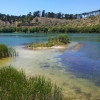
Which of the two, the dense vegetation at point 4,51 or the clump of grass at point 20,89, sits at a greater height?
the clump of grass at point 20,89

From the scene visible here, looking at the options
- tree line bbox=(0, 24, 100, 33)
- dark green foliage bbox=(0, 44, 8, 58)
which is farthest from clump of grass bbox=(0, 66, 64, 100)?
tree line bbox=(0, 24, 100, 33)

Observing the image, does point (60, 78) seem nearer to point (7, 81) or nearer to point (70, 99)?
point (70, 99)

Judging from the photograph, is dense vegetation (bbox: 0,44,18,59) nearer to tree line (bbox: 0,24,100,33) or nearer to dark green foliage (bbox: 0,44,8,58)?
dark green foliage (bbox: 0,44,8,58)

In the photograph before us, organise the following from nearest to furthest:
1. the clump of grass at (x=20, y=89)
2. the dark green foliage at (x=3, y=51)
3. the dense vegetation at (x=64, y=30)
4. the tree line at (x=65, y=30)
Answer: the clump of grass at (x=20, y=89)
the dark green foliage at (x=3, y=51)
the dense vegetation at (x=64, y=30)
the tree line at (x=65, y=30)

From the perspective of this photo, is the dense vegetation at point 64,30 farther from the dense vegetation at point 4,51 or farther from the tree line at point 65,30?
the dense vegetation at point 4,51

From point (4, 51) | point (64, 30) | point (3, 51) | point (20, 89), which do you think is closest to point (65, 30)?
point (64, 30)

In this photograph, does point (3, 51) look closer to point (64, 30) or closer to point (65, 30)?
point (65, 30)

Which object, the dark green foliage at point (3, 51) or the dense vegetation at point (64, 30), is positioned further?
the dense vegetation at point (64, 30)

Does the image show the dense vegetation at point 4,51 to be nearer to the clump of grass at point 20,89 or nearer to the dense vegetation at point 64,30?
the clump of grass at point 20,89

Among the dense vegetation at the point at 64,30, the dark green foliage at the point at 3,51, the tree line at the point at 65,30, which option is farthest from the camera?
the tree line at the point at 65,30

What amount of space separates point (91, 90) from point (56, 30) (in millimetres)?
160322

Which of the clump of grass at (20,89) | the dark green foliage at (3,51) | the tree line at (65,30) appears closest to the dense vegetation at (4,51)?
the dark green foliage at (3,51)

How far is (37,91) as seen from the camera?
983 centimetres

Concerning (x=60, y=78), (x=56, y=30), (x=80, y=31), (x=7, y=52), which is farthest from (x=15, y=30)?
(x=60, y=78)
